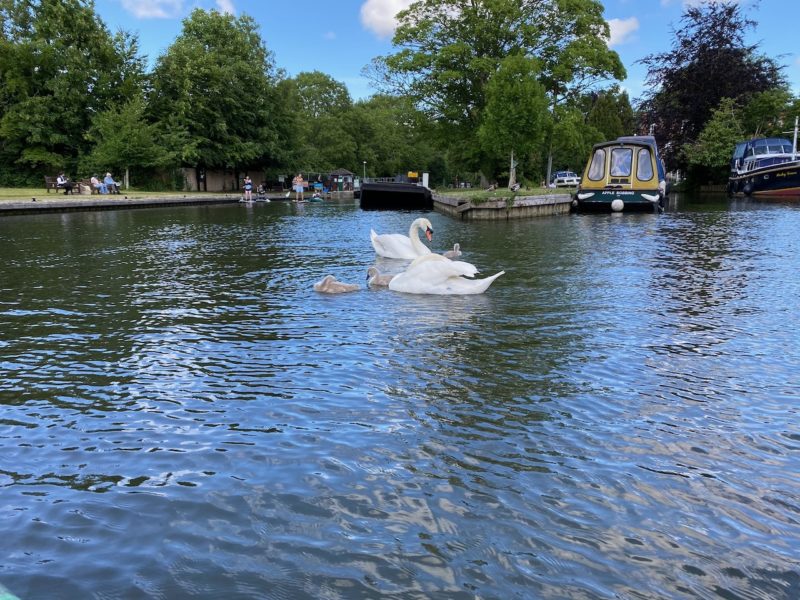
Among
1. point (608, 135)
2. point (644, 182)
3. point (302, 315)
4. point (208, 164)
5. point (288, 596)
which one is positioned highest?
point (608, 135)

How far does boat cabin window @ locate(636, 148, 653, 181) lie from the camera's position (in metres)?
32.1

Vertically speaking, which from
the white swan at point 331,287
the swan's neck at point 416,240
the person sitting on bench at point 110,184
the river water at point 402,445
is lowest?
the river water at point 402,445

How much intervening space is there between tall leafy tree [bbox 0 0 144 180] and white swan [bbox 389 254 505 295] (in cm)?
4746

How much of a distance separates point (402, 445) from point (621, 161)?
30.8 metres

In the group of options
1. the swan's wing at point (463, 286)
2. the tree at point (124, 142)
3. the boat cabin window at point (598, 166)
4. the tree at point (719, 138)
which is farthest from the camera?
the tree at point (719, 138)

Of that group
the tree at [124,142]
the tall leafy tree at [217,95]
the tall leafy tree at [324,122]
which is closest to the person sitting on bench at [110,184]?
the tree at [124,142]

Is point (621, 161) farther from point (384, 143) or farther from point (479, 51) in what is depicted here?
point (384, 143)

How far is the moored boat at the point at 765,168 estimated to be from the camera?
38.9m

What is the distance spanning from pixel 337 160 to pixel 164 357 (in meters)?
78.9

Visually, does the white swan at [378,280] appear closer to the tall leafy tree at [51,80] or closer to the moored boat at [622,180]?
the moored boat at [622,180]

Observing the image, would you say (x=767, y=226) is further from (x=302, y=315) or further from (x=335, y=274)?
(x=302, y=315)

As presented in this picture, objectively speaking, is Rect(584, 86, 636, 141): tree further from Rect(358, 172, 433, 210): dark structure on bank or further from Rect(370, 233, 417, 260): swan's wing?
Rect(370, 233, 417, 260): swan's wing

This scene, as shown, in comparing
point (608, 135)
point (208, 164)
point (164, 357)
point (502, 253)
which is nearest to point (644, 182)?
point (502, 253)

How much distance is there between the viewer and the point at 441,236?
20812 mm
